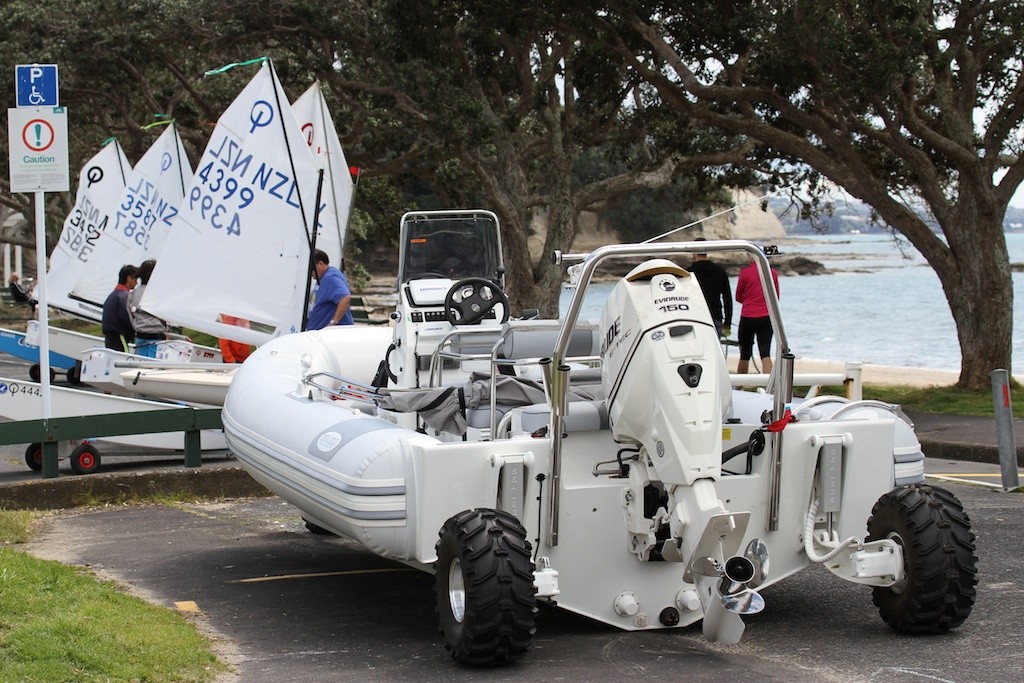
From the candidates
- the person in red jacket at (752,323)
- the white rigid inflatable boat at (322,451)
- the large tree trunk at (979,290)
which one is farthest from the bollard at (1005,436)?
the large tree trunk at (979,290)

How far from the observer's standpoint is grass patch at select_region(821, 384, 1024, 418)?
56.7 feet

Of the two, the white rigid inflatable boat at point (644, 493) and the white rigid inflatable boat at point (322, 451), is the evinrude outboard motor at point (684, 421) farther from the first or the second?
the white rigid inflatable boat at point (322, 451)

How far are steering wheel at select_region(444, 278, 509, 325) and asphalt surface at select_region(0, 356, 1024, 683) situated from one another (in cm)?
166

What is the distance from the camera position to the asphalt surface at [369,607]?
634cm

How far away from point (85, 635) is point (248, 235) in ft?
33.2

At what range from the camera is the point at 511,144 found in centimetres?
2709

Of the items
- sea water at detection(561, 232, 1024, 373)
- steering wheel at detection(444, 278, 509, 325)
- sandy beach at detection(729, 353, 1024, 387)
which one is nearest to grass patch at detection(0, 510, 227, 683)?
steering wheel at detection(444, 278, 509, 325)

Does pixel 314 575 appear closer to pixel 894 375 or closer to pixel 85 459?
pixel 85 459

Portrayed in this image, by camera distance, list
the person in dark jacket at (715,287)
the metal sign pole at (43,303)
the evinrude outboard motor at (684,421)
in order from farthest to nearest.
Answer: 1. the person in dark jacket at (715,287)
2. the metal sign pole at (43,303)
3. the evinrude outboard motor at (684,421)

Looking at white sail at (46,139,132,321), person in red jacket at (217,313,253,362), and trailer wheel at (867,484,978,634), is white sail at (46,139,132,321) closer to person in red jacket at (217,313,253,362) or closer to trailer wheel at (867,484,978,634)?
person in red jacket at (217,313,253,362)

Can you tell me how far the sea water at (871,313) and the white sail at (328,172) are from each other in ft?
27.8

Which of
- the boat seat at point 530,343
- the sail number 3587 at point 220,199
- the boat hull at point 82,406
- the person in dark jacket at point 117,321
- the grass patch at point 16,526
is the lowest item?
the grass patch at point 16,526

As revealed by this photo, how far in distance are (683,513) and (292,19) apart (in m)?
22.2

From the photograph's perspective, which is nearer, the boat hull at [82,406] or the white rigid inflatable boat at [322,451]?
the white rigid inflatable boat at [322,451]
